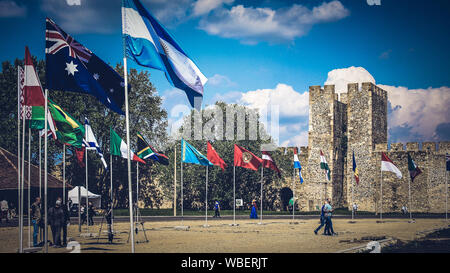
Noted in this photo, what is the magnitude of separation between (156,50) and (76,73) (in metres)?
3.15

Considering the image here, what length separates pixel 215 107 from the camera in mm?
66875

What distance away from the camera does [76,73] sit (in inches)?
722

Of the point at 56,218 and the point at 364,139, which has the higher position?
the point at 364,139

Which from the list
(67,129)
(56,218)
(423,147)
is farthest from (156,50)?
(423,147)

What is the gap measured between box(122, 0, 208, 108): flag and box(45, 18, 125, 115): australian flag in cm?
178

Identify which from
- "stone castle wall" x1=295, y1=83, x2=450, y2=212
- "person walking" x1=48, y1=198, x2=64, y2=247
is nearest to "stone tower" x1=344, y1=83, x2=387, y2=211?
"stone castle wall" x1=295, y1=83, x2=450, y2=212

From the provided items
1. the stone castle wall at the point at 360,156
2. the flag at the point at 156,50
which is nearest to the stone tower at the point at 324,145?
the stone castle wall at the point at 360,156

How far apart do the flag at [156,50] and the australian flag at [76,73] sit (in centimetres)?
178

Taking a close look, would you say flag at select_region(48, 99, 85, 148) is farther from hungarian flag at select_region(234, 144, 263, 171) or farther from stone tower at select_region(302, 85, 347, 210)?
stone tower at select_region(302, 85, 347, 210)

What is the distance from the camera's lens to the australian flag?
18125 mm

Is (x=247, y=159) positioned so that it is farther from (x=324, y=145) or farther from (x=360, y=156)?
(x=360, y=156)
